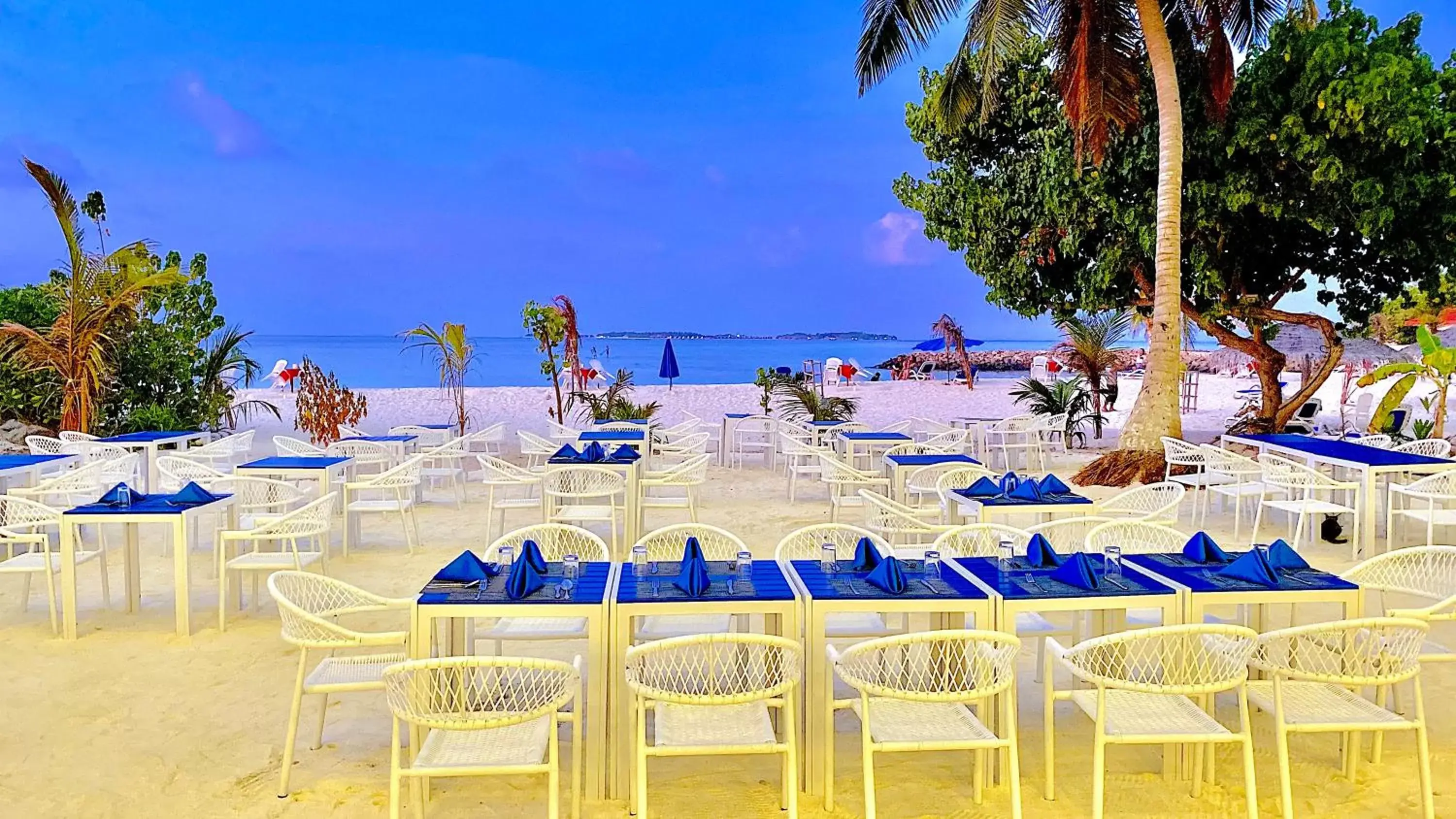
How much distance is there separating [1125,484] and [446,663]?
9.87 metres

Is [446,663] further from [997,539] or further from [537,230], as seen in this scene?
[537,230]

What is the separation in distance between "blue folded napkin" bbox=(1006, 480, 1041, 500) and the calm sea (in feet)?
57.5

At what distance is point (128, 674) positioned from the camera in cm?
471

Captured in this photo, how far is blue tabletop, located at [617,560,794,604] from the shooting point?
131 inches

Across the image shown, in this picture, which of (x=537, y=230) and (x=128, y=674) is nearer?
(x=128, y=674)

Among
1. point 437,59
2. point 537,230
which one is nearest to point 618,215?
point 537,230

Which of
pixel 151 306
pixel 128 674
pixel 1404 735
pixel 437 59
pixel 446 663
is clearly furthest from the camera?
pixel 437 59

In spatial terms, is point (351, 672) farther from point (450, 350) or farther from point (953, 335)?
point (953, 335)

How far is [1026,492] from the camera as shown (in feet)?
18.9

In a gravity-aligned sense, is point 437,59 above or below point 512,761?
above

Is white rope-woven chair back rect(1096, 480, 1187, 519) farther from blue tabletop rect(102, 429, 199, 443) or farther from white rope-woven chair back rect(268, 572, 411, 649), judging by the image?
blue tabletop rect(102, 429, 199, 443)

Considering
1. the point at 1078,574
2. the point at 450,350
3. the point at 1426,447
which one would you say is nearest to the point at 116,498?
the point at 1078,574

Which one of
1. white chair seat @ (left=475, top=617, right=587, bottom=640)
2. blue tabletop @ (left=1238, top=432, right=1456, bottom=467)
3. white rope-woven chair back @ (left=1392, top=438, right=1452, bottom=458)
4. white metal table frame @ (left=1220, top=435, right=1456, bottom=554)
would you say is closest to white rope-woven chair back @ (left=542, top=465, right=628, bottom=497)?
white chair seat @ (left=475, top=617, right=587, bottom=640)

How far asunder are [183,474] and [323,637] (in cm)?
498
